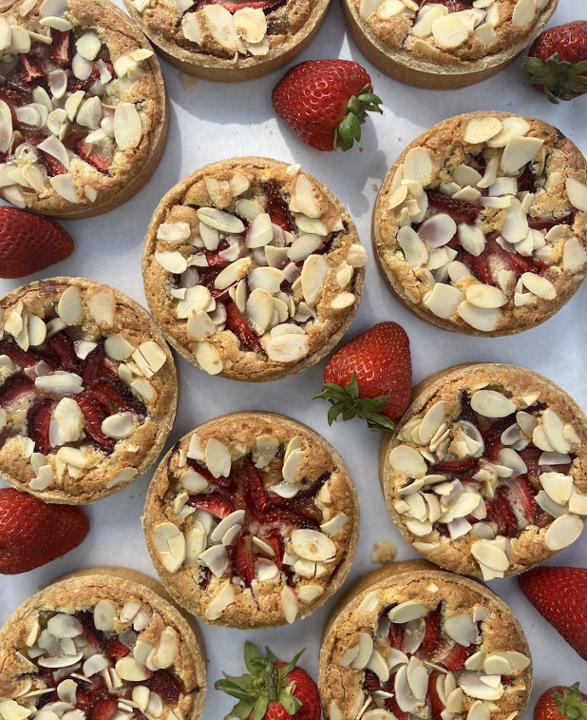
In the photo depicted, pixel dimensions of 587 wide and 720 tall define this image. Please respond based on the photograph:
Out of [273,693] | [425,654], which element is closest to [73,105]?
[273,693]

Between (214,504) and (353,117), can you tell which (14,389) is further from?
(353,117)

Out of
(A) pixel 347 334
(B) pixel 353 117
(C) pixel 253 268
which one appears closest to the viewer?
(B) pixel 353 117

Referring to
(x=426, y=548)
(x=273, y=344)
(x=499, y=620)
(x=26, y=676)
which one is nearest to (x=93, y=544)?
(x=26, y=676)

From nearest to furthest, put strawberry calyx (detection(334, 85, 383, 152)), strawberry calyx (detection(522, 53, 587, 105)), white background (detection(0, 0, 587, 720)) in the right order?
strawberry calyx (detection(334, 85, 383, 152)) < strawberry calyx (detection(522, 53, 587, 105)) < white background (detection(0, 0, 587, 720))

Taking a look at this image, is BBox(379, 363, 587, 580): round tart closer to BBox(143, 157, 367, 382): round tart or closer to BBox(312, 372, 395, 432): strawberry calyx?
BBox(312, 372, 395, 432): strawberry calyx

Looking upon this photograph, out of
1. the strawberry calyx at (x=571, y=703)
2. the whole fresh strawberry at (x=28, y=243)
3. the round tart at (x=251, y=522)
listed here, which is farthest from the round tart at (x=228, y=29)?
the strawberry calyx at (x=571, y=703)

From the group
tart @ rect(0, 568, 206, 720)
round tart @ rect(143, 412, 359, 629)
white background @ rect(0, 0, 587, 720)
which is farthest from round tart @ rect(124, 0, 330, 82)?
tart @ rect(0, 568, 206, 720)
